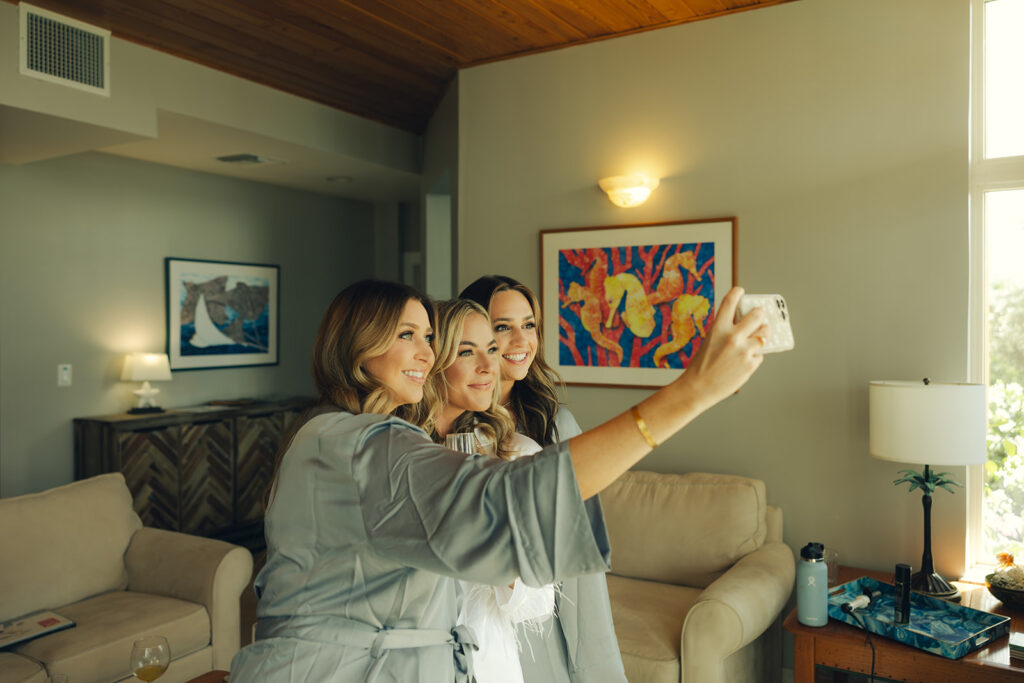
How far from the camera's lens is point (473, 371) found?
68.1 inches

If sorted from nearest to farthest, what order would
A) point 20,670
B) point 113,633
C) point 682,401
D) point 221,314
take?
point 682,401, point 20,670, point 113,633, point 221,314

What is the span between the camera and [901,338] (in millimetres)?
2930

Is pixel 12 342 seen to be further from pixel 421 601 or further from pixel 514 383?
pixel 421 601

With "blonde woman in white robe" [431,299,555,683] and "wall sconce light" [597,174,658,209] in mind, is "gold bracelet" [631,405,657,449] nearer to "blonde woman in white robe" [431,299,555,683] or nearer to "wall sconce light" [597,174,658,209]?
"blonde woman in white robe" [431,299,555,683]

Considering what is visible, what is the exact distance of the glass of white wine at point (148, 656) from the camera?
6.61 feet

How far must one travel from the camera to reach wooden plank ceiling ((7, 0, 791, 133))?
3127 millimetres

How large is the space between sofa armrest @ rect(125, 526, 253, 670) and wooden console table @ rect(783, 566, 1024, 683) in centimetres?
215

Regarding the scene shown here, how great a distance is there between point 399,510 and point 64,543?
2.79m

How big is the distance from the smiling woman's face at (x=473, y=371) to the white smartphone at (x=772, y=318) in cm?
93

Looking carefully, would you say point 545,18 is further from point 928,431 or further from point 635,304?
point 928,431

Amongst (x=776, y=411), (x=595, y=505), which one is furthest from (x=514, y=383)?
(x=776, y=411)

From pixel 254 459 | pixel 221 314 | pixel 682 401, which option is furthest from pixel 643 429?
pixel 221 314

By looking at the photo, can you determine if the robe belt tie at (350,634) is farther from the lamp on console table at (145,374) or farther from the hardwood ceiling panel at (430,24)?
the lamp on console table at (145,374)

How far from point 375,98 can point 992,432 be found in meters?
3.52
